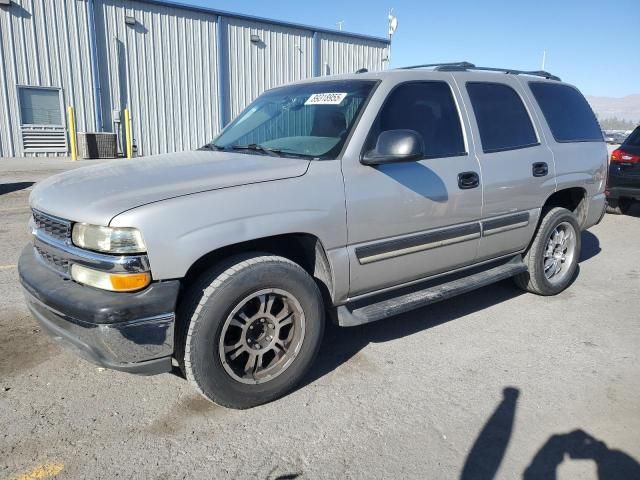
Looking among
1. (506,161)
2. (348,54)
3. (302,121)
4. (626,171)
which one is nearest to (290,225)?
(302,121)

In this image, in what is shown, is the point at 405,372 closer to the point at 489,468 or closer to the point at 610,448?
the point at 489,468

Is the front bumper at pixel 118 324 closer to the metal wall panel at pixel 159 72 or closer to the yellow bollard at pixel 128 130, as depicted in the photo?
the yellow bollard at pixel 128 130

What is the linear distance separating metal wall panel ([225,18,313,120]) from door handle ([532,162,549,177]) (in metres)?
15.7

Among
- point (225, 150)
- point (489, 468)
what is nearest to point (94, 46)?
point (225, 150)

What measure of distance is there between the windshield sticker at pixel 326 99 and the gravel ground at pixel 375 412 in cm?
173

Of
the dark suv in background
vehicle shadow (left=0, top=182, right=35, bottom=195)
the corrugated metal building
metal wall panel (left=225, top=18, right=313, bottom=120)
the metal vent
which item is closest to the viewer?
the dark suv in background

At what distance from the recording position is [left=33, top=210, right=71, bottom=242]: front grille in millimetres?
2617

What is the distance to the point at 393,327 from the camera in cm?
402

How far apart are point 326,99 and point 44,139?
15.4m

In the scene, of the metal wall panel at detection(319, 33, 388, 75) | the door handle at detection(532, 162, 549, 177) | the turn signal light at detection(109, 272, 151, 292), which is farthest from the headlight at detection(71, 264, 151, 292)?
the metal wall panel at detection(319, 33, 388, 75)

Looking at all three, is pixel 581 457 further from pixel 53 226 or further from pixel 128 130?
pixel 128 130

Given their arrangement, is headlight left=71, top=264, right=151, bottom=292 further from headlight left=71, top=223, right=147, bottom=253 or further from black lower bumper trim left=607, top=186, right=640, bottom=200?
black lower bumper trim left=607, top=186, right=640, bottom=200

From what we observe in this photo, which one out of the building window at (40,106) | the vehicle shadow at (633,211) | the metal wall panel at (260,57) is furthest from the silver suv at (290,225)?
the metal wall panel at (260,57)

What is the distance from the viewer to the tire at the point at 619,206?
914 cm
